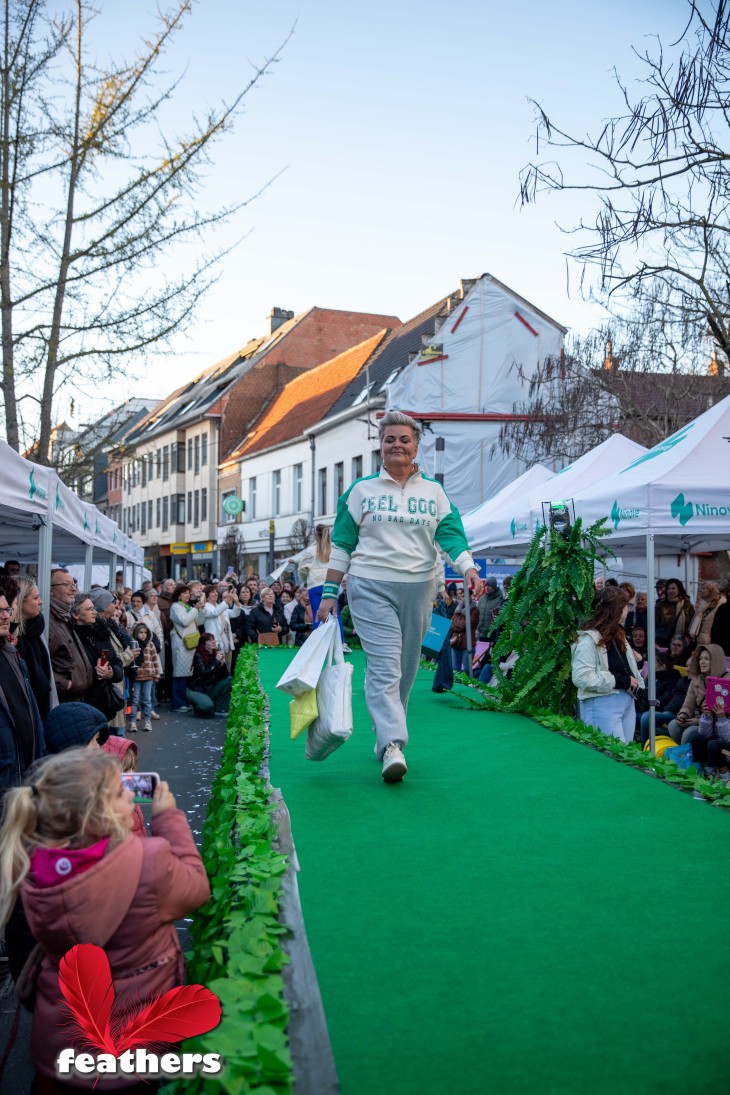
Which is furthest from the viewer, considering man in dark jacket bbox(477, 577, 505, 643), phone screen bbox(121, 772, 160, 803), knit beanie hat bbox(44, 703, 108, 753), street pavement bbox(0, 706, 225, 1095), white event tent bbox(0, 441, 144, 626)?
man in dark jacket bbox(477, 577, 505, 643)

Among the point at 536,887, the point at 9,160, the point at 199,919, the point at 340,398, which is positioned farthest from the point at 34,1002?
the point at 340,398

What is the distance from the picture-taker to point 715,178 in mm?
6156

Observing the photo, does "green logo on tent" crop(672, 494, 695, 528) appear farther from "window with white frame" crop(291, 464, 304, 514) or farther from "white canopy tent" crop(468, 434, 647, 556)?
"window with white frame" crop(291, 464, 304, 514)

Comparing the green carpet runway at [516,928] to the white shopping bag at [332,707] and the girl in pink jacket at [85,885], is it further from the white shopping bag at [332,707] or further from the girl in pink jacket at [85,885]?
the girl in pink jacket at [85,885]

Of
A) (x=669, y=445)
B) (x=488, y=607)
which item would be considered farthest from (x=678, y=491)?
(x=488, y=607)

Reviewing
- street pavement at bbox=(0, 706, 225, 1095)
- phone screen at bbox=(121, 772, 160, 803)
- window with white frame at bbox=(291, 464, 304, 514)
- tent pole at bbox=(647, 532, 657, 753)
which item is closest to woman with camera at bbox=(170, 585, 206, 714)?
street pavement at bbox=(0, 706, 225, 1095)

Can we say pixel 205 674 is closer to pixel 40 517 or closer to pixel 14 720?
pixel 40 517

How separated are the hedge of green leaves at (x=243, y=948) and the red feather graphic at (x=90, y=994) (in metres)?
0.21

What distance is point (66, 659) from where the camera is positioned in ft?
26.5

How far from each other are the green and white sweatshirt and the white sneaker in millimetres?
962

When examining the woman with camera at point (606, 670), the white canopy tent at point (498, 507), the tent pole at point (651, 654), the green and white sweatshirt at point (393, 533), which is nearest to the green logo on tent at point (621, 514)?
the tent pole at point (651, 654)

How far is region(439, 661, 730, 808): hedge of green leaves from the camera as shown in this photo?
5.65 m

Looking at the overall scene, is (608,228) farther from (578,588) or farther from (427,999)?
(427,999)

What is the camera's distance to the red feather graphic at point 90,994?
273 centimetres
